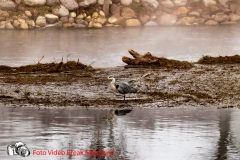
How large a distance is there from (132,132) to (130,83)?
6.02 meters

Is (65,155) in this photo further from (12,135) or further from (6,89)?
(6,89)

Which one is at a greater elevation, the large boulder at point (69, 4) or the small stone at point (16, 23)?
the large boulder at point (69, 4)

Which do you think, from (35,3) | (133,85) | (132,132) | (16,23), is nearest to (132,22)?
(35,3)

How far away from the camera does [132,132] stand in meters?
15.2

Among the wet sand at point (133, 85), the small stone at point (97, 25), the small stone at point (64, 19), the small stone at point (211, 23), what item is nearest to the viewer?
the wet sand at point (133, 85)

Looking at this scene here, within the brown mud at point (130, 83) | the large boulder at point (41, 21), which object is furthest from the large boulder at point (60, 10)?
the brown mud at point (130, 83)

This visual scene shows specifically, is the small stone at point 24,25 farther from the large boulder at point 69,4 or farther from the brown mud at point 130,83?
the brown mud at point 130,83

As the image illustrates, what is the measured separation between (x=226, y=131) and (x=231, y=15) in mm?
39985

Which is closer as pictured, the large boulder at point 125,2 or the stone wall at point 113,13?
the stone wall at point 113,13

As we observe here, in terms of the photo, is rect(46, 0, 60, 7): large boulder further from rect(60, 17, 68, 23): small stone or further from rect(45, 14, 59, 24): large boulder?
rect(60, 17, 68, 23): small stone

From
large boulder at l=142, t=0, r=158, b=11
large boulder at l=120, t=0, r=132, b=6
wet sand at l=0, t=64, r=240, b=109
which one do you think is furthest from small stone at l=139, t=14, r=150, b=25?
wet sand at l=0, t=64, r=240, b=109

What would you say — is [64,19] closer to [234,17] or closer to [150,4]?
[150,4]

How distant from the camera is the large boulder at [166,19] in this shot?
173 feet

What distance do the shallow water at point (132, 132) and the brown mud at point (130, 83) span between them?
34.5 inches
